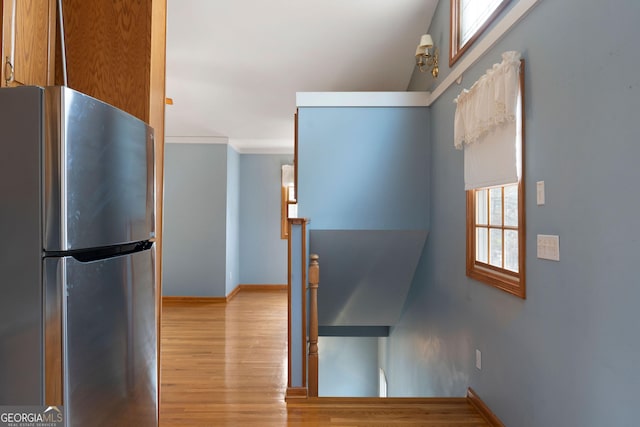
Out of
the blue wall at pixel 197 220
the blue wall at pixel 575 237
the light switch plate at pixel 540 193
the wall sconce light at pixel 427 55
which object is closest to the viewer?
the blue wall at pixel 575 237

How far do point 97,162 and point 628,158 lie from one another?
1.69 metres

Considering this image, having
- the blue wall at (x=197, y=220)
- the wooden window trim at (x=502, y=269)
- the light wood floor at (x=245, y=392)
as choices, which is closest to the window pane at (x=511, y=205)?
the wooden window trim at (x=502, y=269)

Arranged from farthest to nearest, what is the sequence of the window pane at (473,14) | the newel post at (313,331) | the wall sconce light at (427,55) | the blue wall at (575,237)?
the wall sconce light at (427,55)
the newel post at (313,331)
the window pane at (473,14)
the blue wall at (575,237)

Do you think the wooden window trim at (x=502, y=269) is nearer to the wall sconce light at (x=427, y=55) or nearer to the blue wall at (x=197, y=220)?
the wall sconce light at (x=427, y=55)

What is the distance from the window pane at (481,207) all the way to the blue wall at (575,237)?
17.3 inches

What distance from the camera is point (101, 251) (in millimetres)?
1082

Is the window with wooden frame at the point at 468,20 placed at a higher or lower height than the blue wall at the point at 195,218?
higher

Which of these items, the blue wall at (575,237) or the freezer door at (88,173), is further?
the blue wall at (575,237)

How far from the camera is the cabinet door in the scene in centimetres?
120

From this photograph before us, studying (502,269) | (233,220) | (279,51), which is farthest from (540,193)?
(233,220)

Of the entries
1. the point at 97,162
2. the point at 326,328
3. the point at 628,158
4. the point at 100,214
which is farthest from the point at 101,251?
the point at 326,328

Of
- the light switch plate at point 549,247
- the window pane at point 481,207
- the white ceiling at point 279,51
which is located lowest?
the light switch plate at point 549,247

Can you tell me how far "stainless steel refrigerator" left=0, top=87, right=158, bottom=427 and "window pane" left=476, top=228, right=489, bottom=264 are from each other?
88.3 inches

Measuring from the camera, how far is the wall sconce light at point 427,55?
3340mm
